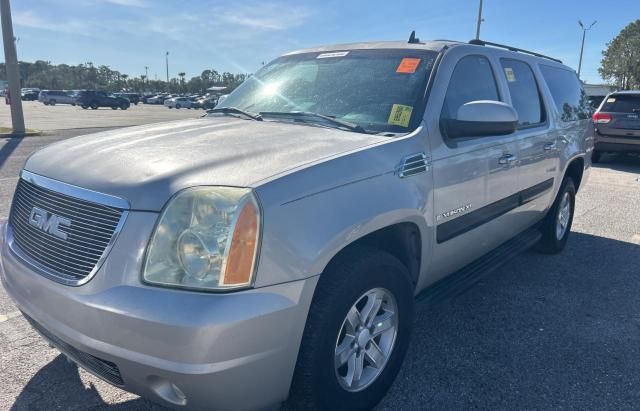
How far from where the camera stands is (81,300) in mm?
1940

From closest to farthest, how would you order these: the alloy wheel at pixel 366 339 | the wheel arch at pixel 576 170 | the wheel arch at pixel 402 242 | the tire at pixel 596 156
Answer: the alloy wheel at pixel 366 339 < the wheel arch at pixel 402 242 < the wheel arch at pixel 576 170 < the tire at pixel 596 156

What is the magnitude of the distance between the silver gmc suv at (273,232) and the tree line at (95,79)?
358 ft

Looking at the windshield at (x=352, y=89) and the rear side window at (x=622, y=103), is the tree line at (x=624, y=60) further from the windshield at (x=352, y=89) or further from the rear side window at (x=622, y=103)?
the windshield at (x=352, y=89)

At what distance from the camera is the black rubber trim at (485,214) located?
3.01 meters

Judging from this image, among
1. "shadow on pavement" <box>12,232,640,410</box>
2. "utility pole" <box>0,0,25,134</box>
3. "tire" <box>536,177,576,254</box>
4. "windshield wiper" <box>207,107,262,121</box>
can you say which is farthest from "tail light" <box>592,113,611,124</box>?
"utility pole" <box>0,0,25,134</box>

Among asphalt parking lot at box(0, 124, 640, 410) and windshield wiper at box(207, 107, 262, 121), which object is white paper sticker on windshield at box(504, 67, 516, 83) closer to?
asphalt parking lot at box(0, 124, 640, 410)

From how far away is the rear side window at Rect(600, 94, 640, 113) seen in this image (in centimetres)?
1141

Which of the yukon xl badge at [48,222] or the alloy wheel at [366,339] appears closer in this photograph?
the yukon xl badge at [48,222]

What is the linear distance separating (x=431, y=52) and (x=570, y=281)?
2557 mm

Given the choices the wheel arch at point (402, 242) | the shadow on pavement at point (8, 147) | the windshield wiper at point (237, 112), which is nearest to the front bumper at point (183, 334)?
the wheel arch at point (402, 242)

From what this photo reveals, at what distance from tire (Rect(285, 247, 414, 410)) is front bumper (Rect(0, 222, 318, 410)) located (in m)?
0.10

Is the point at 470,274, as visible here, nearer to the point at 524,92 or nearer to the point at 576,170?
the point at 524,92

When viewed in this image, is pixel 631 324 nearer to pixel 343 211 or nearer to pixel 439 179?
pixel 439 179

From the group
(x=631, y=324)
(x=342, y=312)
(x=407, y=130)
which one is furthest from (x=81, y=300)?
(x=631, y=324)
